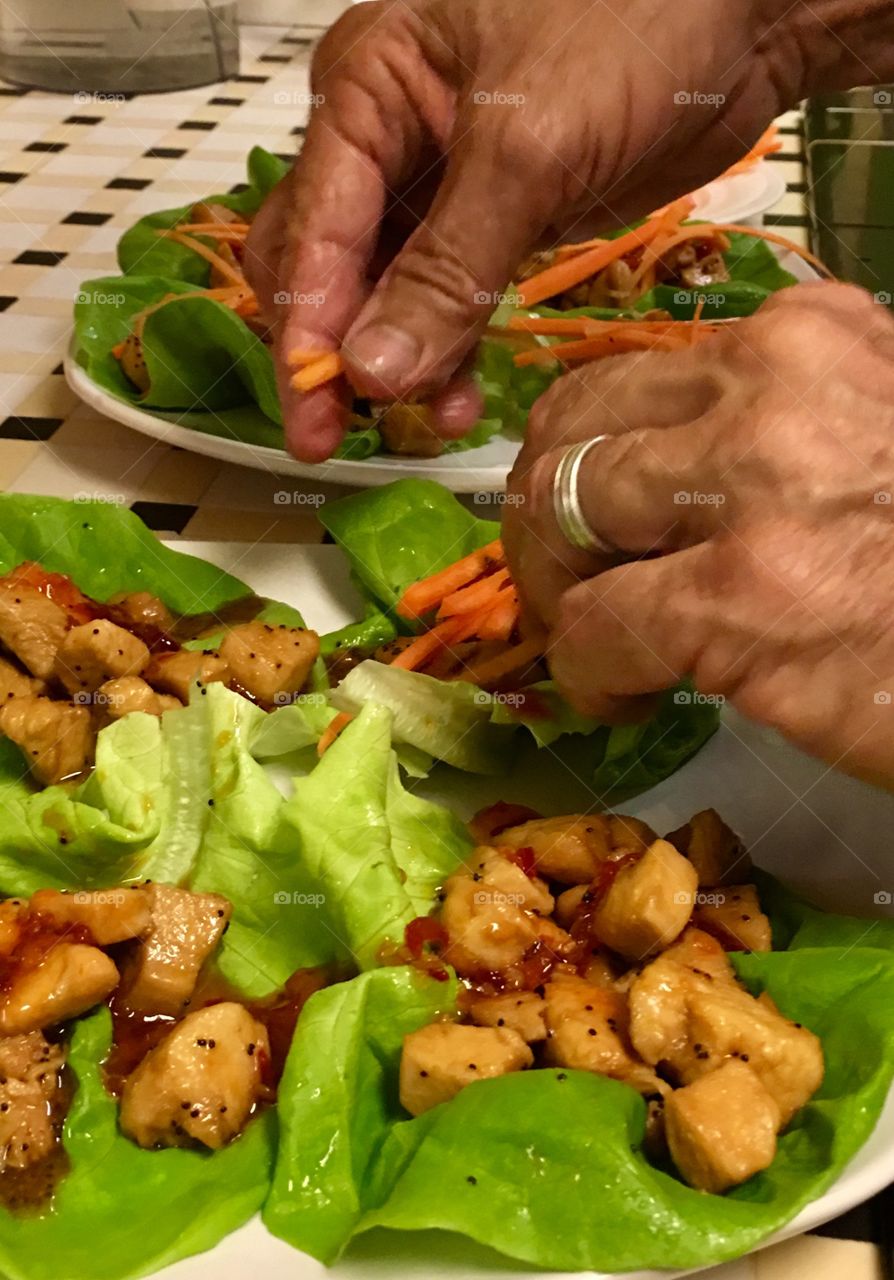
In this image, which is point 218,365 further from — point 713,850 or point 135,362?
point 713,850

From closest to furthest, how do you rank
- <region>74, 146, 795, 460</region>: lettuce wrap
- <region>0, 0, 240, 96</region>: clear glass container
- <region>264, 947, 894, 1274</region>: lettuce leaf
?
<region>264, 947, 894, 1274</region>: lettuce leaf → <region>74, 146, 795, 460</region>: lettuce wrap → <region>0, 0, 240, 96</region>: clear glass container

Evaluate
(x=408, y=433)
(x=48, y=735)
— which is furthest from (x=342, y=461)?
(x=48, y=735)

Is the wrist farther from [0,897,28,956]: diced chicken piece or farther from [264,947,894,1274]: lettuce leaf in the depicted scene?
[0,897,28,956]: diced chicken piece

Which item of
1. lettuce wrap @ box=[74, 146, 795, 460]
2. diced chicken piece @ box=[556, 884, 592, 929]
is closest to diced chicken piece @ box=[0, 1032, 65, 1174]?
diced chicken piece @ box=[556, 884, 592, 929]

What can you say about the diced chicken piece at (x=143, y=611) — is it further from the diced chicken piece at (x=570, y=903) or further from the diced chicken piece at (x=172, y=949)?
the diced chicken piece at (x=570, y=903)

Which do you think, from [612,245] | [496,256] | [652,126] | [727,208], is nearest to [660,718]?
[496,256]

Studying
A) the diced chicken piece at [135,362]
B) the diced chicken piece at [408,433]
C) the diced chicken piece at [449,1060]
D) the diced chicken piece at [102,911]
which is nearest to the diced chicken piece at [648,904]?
the diced chicken piece at [449,1060]
